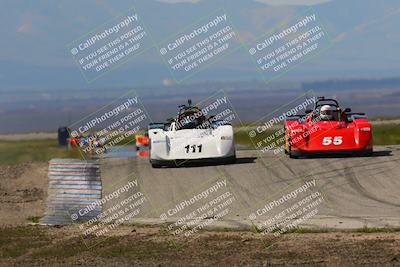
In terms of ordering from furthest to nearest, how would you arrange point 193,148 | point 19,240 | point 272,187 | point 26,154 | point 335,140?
point 26,154 → point 335,140 → point 193,148 → point 272,187 → point 19,240

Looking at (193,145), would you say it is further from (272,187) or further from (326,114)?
(272,187)

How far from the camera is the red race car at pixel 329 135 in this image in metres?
25.8

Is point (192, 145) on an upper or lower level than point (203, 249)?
lower

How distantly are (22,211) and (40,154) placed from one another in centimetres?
1603

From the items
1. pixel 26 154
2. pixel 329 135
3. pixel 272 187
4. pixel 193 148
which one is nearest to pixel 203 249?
pixel 272 187

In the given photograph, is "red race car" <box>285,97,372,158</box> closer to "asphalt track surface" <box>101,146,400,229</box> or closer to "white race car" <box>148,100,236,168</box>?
"asphalt track surface" <box>101,146,400,229</box>

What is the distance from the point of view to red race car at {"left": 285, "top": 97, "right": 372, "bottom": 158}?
25.8 meters

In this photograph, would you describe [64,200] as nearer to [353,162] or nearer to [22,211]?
[22,211]

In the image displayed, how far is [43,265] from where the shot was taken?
14.0 metres

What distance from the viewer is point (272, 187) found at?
2119 cm

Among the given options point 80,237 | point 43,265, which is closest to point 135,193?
point 80,237

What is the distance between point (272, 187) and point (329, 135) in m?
5.05

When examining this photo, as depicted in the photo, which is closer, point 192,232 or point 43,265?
point 43,265

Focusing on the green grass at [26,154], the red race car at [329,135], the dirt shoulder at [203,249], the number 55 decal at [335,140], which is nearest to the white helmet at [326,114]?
the red race car at [329,135]
